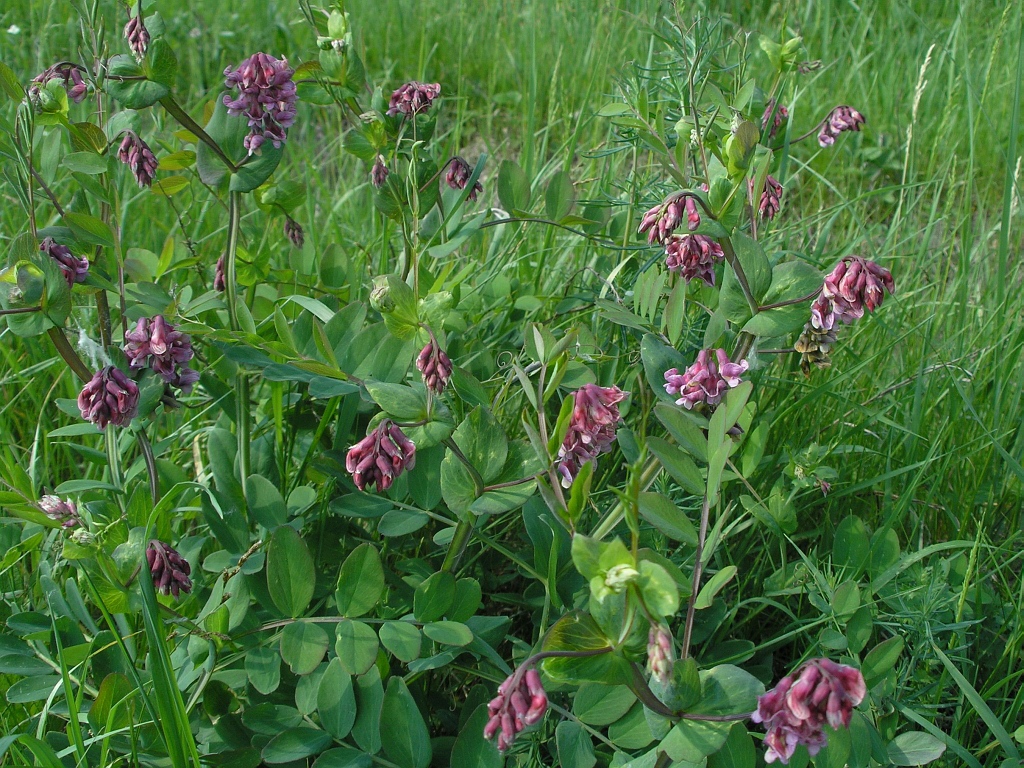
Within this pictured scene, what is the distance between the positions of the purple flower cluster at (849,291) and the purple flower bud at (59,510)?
102 cm

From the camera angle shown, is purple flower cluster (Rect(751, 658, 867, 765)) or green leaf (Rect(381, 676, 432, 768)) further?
green leaf (Rect(381, 676, 432, 768))

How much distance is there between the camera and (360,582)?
132cm

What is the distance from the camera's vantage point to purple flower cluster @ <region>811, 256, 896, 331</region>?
1144 millimetres

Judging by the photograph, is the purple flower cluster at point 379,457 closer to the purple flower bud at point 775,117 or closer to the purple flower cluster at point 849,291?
the purple flower cluster at point 849,291

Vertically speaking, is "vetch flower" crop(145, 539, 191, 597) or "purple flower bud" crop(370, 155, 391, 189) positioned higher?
"purple flower bud" crop(370, 155, 391, 189)

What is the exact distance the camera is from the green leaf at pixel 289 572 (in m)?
1.31

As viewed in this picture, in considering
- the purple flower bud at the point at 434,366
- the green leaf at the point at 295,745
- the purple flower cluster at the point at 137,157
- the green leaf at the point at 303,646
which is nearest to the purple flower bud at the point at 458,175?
the purple flower cluster at the point at 137,157

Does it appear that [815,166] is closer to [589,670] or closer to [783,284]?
[783,284]

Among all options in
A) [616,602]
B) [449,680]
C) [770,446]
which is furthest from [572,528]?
[770,446]

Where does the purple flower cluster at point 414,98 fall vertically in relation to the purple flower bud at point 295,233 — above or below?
above

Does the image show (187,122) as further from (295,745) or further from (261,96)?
(295,745)

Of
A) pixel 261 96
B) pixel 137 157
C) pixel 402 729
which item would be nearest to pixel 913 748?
pixel 402 729

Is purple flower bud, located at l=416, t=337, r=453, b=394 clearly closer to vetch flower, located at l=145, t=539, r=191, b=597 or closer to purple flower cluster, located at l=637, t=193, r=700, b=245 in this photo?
purple flower cluster, located at l=637, t=193, r=700, b=245

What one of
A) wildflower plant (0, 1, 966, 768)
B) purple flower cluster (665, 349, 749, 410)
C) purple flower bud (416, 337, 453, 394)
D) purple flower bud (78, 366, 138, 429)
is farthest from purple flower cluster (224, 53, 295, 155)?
purple flower cluster (665, 349, 749, 410)
